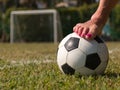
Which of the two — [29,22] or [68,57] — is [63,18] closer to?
[29,22]

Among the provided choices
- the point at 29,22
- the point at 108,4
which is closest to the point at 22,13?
the point at 29,22

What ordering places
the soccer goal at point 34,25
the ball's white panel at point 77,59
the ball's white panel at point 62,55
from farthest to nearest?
the soccer goal at point 34,25 < the ball's white panel at point 62,55 < the ball's white panel at point 77,59

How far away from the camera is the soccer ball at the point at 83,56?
4.15 meters

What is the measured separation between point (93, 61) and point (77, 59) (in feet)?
0.57

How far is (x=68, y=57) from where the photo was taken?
13.8 ft

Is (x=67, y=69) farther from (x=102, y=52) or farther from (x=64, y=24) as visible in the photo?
(x=64, y=24)

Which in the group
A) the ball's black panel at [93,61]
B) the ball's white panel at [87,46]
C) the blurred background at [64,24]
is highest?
the ball's white panel at [87,46]

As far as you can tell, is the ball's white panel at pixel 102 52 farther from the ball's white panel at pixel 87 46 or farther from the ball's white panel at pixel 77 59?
the ball's white panel at pixel 77 59

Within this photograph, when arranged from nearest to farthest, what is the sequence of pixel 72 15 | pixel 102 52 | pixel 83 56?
1. pixel 83 56
2. pixel 102 52
3. pixel 72 15

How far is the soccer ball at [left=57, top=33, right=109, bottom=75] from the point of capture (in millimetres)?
4152

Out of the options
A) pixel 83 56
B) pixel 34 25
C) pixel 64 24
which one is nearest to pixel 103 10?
pixel 83 56

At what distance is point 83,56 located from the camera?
4.15m

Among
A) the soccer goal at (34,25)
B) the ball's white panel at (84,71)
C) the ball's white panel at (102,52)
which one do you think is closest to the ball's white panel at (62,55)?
the ball's white panel at (84,71)

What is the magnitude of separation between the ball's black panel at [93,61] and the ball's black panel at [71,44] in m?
0.19
